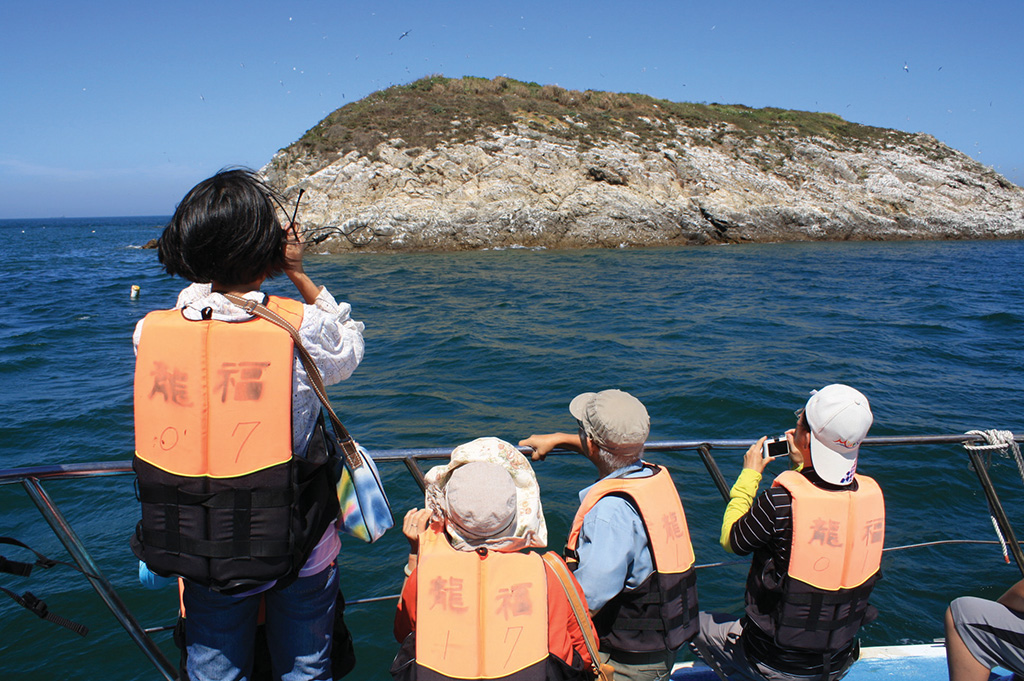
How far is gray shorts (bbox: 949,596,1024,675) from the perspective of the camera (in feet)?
6.52

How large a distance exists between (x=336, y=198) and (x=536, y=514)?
27119mm

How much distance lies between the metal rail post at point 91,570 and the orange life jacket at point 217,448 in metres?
0.65

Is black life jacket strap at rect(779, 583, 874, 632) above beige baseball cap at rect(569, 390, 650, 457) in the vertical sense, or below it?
below

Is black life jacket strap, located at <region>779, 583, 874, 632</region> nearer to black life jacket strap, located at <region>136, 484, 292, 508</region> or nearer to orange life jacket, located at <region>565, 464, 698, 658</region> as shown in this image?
orange life jacket, located at <region>565, 464, 698, 658</region>

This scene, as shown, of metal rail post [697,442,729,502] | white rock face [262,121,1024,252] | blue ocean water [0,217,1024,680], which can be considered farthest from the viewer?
white rock face [262,121,1024,252]

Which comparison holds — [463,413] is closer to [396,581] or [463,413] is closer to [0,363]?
[396,581]

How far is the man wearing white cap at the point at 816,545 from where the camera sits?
83.6 inches

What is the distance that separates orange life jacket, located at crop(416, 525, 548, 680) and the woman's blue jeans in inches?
14.9

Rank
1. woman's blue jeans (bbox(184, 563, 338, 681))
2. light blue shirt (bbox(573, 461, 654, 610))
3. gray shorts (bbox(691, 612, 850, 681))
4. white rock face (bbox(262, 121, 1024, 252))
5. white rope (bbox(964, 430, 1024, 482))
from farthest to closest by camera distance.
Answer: white rock face (bbox(262, 121, 1024, 252)), white rope (bbox(964, 430, 1024, 482)), gray shorts (bbox(691, 612, 850, 681)), light blue shirt (bbox(573, 461, 654, 610)), woman's blue jeans (bbox(184, 563, 338, 681))

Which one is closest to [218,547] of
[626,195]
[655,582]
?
[655,582]

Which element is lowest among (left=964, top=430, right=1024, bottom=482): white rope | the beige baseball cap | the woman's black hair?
(left=964, top=430, right=1024, bottom=482): white rope

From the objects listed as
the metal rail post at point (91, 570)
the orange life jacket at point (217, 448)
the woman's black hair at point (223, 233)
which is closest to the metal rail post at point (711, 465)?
the orange life jacket at point (217, 448)

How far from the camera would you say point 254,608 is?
178cm

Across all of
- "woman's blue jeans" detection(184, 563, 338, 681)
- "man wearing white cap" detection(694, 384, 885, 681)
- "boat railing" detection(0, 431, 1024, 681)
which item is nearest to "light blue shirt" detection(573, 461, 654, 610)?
"boat railing" detection(0, 431, 1024, 681)
